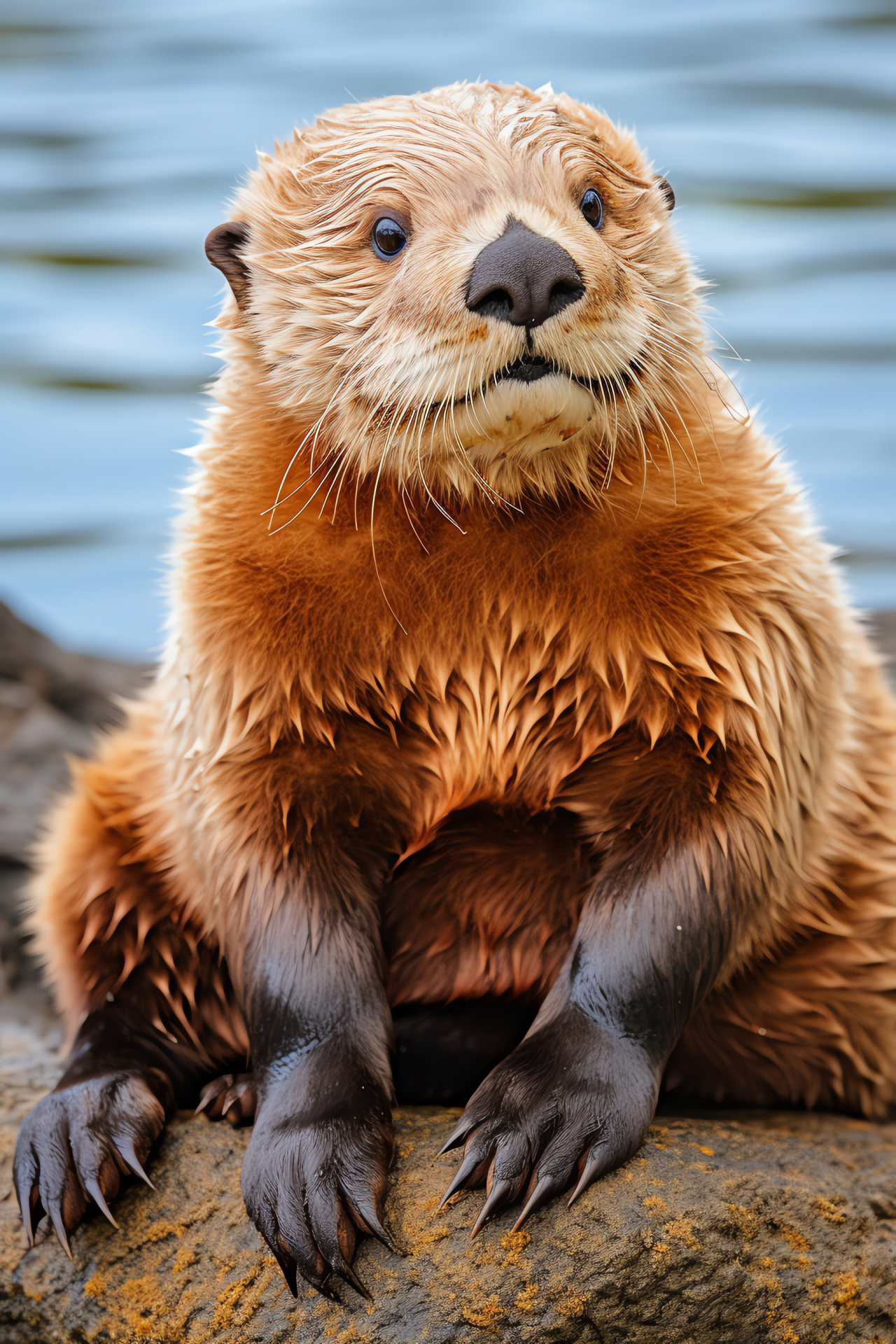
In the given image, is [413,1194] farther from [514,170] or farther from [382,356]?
[514,170]

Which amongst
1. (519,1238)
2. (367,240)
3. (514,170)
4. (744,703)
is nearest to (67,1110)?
(519,1238)

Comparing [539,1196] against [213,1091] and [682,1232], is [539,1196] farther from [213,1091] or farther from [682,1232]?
[213,1091]

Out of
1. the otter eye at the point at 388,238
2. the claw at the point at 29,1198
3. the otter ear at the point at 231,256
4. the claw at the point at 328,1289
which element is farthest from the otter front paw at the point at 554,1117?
the otter ear at the point at 231,256

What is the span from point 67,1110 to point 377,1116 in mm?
629

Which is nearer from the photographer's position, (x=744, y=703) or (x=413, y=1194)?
(x=413, y=1194)

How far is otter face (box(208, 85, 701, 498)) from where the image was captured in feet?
7.95

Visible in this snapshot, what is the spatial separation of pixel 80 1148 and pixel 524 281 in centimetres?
173

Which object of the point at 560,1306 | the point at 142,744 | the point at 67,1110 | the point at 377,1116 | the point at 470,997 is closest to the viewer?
the point at 560,1306

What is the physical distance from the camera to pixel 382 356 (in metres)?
2.60

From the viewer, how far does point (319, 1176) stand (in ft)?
8.09

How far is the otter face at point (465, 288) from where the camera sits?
95.3 inches

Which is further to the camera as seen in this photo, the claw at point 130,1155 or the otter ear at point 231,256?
the otter ear at point 231,256

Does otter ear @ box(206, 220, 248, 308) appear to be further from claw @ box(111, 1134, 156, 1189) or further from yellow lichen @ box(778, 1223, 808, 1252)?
yellow lichen @ box(778, 1223, 808, 1252)

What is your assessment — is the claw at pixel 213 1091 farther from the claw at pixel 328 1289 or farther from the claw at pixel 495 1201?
the claw at pixel 495 1201
